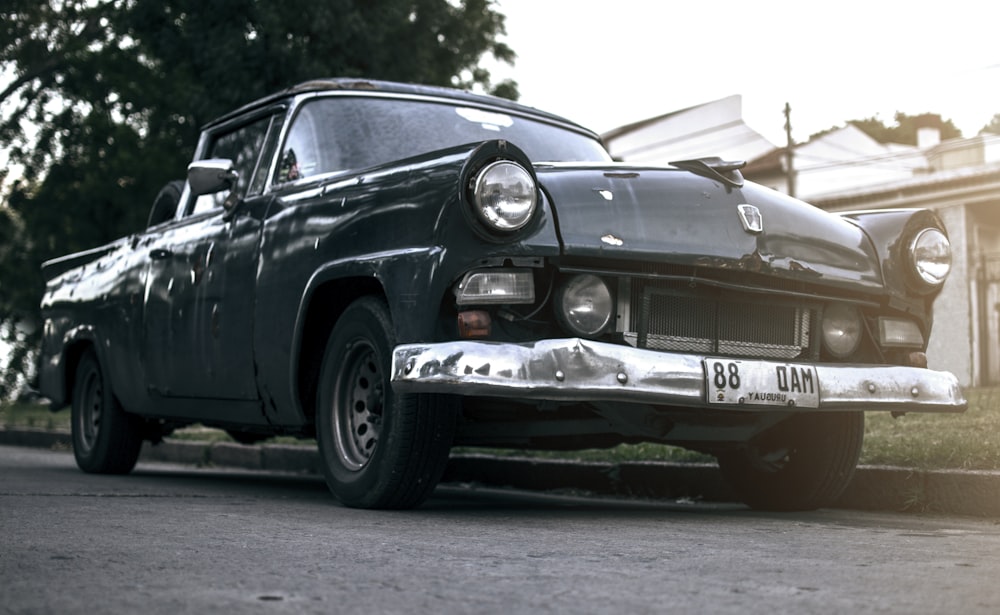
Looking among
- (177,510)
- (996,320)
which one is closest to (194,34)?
(177,510)

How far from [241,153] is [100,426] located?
7.07 ft

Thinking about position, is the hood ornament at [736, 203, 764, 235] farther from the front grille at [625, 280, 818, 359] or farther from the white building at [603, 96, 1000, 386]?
the white building at [603, 96, 1000, 386]

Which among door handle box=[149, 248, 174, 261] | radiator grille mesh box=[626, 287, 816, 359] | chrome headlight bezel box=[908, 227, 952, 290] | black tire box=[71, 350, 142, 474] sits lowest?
black tire box=[71, 350, 142, 474]

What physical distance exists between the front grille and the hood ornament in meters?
0.26

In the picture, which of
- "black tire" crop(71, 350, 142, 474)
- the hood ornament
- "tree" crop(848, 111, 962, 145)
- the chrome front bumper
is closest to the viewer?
the chrome front bumper

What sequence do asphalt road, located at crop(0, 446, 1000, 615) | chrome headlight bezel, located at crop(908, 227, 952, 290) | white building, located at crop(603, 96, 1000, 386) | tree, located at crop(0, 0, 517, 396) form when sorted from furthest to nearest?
white building, located at crop(603, 96, 1000, 386) → tree, located at crop(0, 0, 517, 396) → chrome headlight bezel, located at crop(908, 227, 952, 290) → asphalt road, located at crop(0, 446, 1000, 615)

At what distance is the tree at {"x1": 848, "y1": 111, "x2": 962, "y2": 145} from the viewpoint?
1657 inches

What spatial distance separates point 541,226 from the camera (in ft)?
14.8

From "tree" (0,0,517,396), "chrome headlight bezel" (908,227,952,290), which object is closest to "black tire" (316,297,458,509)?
"chrome headlight bezel" (908,227,952,290)

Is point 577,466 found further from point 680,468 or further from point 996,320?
point 996,320

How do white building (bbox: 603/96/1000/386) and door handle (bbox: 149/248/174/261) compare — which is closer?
door handle (bbox: 149/248/174/261)

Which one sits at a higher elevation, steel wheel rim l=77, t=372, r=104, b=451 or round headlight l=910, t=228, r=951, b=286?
round headlight l=910, t=228, r=951, b=286

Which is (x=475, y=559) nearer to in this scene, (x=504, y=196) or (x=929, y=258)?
(x=504, y=196)

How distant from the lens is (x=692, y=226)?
475 cm
